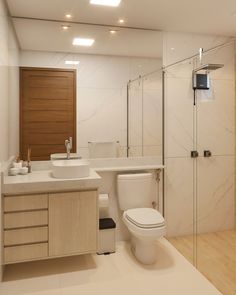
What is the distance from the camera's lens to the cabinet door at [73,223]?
2471mm

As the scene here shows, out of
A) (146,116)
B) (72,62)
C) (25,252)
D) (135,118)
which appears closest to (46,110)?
(72,62)

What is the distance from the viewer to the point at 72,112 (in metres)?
3.03

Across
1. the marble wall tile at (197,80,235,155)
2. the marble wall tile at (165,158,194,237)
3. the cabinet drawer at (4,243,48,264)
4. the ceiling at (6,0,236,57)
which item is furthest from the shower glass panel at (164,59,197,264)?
the cabinet drawer at (4,243,48,264)

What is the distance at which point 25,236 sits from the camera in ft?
7.88

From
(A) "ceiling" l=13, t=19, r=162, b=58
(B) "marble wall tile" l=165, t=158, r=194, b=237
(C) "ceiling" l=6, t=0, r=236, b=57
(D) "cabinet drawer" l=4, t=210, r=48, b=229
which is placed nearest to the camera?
(D) "cabinet drawer" l=4, t=210, r=48, b=229

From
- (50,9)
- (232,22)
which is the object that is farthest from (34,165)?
(232,22)

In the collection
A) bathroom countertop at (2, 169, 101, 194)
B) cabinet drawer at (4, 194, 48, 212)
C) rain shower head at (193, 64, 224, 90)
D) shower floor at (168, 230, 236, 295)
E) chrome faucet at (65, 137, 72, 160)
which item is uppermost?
rain shower head at (193, 64, 224, 90)

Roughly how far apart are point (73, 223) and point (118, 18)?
2.10 m

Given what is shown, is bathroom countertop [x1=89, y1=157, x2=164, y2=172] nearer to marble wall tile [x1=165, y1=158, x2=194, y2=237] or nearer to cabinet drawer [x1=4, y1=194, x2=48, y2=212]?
marble wall tile [x1=165, y1=158, x2=194, y2=237]

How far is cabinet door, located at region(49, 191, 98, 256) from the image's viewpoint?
2471mm

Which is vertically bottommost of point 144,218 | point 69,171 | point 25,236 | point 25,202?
point 25,236

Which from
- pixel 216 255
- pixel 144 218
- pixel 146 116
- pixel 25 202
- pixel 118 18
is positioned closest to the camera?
pixel 25 202

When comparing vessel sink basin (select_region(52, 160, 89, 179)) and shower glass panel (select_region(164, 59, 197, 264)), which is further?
shower glass panel (select_region(164, 59, 197, 264))

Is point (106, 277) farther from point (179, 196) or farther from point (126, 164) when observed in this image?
point (179, 196)
